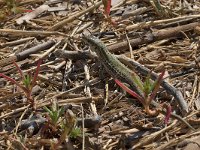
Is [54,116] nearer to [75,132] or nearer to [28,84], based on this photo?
[75,132]

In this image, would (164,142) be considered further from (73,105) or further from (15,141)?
(15,141)

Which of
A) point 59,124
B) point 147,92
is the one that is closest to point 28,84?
point 59,124

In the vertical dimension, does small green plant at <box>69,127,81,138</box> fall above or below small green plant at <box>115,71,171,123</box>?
below

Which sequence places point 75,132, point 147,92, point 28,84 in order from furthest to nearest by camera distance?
point 28,84, point 147,92, point 75,132

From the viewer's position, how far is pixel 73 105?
2.77 m

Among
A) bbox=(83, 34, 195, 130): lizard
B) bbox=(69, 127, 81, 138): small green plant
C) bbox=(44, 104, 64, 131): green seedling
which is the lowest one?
bbox=(69, 127, 81, 138): small green plant

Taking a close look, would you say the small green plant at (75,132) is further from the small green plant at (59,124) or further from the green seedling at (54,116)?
the green seedling at (54,116)

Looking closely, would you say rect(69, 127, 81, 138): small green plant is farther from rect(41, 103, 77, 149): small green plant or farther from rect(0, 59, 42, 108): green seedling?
rect(0, 59, 42, 108): green seedling

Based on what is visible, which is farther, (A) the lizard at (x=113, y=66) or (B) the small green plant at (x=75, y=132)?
(A) the lizard at (x=113, y=66)

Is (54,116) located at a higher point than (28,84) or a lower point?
lower

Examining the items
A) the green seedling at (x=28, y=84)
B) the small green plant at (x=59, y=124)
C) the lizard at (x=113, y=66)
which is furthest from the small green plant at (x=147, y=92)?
the green seedling at (x=28, y=84)

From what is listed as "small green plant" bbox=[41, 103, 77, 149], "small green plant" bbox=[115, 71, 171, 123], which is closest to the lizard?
"small green plant" bbox=[115, 71, 171, 123]

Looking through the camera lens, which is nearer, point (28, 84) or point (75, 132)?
point (75, 132)

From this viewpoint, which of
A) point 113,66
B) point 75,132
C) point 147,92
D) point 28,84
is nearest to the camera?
point 75,132
